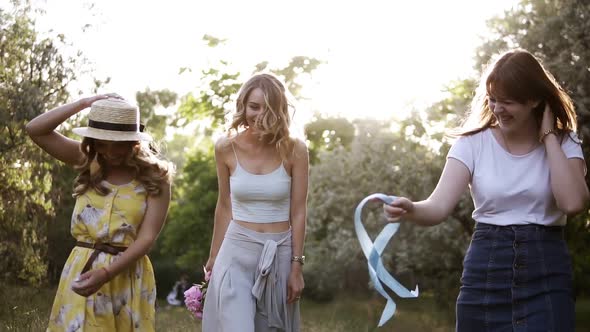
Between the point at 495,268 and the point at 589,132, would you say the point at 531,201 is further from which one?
the point at 589,132

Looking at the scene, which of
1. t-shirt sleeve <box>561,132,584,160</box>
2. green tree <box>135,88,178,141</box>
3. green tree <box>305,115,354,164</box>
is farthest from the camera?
green tree <box>135,88,178,141</box>

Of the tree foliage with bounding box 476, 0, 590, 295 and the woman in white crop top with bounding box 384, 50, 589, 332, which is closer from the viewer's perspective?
the woman in white crop top with bounding box 384, 50, 589, 332

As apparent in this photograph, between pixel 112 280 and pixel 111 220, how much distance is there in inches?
14.5

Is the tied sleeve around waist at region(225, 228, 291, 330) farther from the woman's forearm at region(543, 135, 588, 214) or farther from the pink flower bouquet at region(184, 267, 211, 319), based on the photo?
the woman's forearm at region(543, 135, 588, 214)

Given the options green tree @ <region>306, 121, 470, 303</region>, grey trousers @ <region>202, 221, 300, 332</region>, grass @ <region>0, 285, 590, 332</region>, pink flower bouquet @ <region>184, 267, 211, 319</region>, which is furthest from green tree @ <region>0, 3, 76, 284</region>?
green tree @ <region>306, 121, 470, 303</region>

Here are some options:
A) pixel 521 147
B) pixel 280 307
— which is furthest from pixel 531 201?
pixel 280 307

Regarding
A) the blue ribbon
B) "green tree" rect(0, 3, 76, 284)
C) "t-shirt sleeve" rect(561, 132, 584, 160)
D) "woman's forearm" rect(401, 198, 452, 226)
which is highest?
"t-shirt sleeve" rect(561, 132, 584, 160)

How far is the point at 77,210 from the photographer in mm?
5754

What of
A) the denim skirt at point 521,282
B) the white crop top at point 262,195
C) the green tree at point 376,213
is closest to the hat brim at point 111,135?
the white crop top at point 262,195

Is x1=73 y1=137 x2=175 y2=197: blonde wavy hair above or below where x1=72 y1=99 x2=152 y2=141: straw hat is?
below

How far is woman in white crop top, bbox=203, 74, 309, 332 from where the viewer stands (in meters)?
6.43

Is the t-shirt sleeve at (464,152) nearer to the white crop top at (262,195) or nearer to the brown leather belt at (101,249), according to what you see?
the white crop top at (262,195)

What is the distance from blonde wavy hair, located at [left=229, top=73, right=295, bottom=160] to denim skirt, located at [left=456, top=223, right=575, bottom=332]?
203cm

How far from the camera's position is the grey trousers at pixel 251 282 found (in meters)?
6.38
